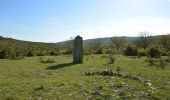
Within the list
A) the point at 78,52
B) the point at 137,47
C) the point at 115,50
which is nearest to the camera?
the point at 78,52

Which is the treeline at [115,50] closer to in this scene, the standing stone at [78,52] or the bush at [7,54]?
the bush at [7,54]

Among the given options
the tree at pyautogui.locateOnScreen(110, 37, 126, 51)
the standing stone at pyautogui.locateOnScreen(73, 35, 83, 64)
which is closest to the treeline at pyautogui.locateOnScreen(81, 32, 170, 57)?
the tree at pyautogui.locateOnScreen(110, 37, 126, 51)

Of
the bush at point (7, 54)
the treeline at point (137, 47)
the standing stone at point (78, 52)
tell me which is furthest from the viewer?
the treeline at point (137, 47)

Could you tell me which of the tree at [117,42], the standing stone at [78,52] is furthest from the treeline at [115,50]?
the standing stone at [78,52]

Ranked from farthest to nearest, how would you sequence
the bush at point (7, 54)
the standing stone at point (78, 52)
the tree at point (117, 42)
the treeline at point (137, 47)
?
the tree at point (117, 42), the treeline at point (137, 47), the bush at point (7, 54), the standing stone at point (78, 52)

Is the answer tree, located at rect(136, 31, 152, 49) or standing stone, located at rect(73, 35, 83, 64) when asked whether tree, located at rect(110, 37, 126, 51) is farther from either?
standing stone, located at rect(73, 35, 83, 64)

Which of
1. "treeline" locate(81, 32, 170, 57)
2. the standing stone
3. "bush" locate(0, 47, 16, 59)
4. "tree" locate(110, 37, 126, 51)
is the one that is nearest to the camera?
the standing stone

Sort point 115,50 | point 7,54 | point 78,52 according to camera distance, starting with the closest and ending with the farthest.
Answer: point 78,52 → point 7,54 → point 115,50

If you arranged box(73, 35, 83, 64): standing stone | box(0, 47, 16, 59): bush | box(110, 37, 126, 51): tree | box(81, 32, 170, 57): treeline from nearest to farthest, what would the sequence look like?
box(73, 35, 83, 64): standing stone < box(0, 47, 16, 59): bush < box(81, 32, 170, 57): treeline < box(110, 37, 126, 51): tree

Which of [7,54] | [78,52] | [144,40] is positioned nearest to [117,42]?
[144,40]

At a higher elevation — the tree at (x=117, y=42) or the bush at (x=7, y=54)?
the tree at (x=117, y=42)

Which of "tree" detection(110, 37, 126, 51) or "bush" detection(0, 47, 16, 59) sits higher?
"tree" detection(110, 37, 126, 51)

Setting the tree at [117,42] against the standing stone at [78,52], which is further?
the tree at [117,42]

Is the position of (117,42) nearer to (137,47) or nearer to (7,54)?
(137,47)
